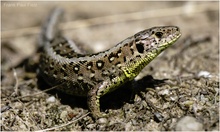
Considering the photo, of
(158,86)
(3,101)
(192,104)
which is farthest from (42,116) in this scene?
(192,104)

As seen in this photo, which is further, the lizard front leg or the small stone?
the lizard front leg

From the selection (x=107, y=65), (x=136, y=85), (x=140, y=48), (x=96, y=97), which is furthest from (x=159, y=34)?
(x=96, y=97)

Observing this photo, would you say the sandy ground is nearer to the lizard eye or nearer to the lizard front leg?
the lizard front leg

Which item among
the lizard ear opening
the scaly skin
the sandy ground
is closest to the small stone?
the sandy ground

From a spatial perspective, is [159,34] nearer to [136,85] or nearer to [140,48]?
[140,48]

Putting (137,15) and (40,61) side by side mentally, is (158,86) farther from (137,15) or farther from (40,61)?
(137,15)

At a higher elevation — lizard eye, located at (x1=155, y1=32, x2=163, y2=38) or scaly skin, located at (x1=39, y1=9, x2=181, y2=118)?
lizard eye, located at (x1=155, y1=32, x2=163, y2=38)
